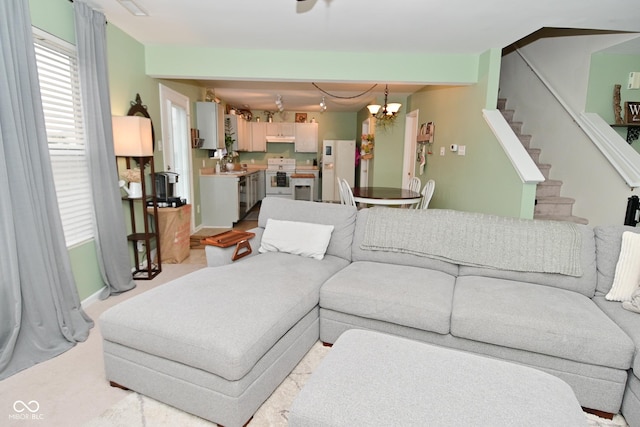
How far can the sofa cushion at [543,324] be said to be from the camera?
64.4 inches

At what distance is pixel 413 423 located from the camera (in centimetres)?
107

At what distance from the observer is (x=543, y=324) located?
68.0 inches

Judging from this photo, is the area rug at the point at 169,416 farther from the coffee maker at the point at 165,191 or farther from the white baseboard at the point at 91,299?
the coffee maker at the point at 165,191

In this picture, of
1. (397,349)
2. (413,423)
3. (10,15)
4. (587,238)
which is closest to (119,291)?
(10,15)

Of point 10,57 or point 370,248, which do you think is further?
point 370,248

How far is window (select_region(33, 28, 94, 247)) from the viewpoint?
247 centimetres

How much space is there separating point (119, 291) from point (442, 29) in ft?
12.3

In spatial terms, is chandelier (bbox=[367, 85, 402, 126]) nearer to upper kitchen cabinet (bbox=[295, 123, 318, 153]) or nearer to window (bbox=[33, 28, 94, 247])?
upper kitchen cabinet (bbox=[295, 123, 318, 153])

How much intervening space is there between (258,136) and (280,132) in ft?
1.85

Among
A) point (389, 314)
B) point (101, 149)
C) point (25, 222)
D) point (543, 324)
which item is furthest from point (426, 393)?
point (101, 149)

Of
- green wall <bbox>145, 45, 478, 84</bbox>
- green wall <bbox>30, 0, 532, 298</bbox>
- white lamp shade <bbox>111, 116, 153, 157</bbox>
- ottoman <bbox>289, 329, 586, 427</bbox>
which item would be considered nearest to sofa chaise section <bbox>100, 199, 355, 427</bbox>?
ottoman <bbox>289, 329, 586, 427</bbox>

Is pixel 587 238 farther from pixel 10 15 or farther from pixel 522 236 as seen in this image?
pixel 10 15

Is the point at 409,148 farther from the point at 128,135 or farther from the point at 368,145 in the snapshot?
the point at 128,135

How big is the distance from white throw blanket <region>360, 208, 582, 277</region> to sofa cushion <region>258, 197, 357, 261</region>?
16 centimetres
